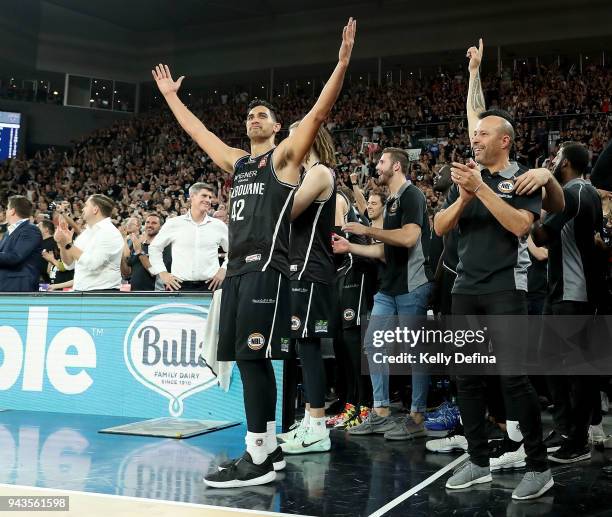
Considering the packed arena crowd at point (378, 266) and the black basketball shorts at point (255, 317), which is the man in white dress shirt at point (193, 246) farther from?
the black basketball shorts at point (255, 317)

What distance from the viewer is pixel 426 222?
5320 mm

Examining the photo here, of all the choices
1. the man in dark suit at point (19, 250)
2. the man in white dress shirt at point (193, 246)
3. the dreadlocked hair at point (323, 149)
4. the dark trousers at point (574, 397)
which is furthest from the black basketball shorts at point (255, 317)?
the man in dark suit at point (19, 250)

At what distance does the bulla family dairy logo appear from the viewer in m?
5.72

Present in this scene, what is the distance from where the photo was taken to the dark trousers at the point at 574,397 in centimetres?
414

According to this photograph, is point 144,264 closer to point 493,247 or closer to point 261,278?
point 261,278

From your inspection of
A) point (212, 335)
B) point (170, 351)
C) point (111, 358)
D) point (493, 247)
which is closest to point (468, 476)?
point (493, 247)

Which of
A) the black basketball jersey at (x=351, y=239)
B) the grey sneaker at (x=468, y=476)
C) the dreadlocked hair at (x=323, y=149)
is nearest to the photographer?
the grey sneaker at (x=468, y=476)

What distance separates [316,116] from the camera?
3.58 meters

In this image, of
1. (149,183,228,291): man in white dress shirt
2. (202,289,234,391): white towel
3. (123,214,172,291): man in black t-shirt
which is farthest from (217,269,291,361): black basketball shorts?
(123,214,172,291): man in black t-shirt

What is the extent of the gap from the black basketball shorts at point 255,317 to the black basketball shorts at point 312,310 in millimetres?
678

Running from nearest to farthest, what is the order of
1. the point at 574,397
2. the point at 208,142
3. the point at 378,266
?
1. the point at 208,142
2. the point at 574,397
3. the point at 378,266

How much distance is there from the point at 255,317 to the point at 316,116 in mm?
1124

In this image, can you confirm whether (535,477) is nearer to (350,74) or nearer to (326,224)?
(326,224)

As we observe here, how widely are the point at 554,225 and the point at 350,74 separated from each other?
72.9 feet
